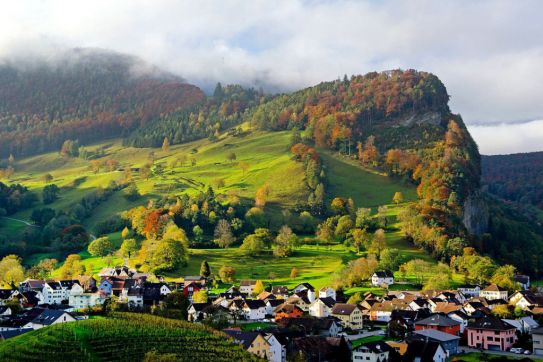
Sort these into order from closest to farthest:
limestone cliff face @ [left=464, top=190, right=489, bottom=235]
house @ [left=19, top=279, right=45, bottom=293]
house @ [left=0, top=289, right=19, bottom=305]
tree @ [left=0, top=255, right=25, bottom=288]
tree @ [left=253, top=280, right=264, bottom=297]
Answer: house @ [left=0, top=289, right=19, bottom=305], tree @ [left=253, top=280, right=264, bottom=297], house @ [left=19, top=279, right=45, bottom=293], tree @ [left=0, top=255, right=25, bottom=288], limestone cliff face @ [left=464, top=190, right=489, bottom=235]

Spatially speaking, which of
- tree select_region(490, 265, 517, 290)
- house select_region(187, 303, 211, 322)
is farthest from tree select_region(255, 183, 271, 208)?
house select_region(187, 303, 211, 322)

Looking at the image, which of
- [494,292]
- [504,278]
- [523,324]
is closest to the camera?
[523,324]

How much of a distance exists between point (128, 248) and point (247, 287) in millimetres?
25103

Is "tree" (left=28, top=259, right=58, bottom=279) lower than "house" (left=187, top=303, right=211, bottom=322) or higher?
higher

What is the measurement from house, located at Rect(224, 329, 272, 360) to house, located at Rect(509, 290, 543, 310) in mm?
32878

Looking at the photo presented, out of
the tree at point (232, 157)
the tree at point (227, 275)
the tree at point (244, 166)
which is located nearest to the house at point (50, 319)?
the tree at point (227, 275)

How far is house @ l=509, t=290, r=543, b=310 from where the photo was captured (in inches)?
2972

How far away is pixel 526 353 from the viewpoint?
58000mm

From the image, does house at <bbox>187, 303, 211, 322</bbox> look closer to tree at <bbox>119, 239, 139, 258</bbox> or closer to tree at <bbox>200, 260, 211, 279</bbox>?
tree at <bbox>200, 260, 211, 279</bbox>

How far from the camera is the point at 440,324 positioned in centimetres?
6412

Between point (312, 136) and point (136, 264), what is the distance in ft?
249

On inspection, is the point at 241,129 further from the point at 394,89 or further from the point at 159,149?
the point at 394,89

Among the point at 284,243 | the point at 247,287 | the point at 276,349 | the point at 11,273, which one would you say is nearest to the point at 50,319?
the point at 276,349

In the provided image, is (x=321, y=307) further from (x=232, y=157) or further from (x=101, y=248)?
(x=232, y=157)
